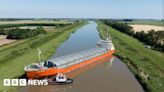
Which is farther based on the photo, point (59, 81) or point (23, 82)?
point (23, 82)

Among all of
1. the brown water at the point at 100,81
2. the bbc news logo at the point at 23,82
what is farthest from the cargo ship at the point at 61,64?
the brown water at the point at 100,81

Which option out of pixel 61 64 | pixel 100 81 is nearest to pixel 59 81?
pixel 61 64

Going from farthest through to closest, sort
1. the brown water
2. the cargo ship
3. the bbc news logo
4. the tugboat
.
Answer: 1. the cargo ship
2. the tugboat
3. the bbc news logo
4. the brown water

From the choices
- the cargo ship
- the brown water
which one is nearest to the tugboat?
the brown water

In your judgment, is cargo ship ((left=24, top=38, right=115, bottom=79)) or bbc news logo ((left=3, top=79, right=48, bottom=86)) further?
cargo ship ((left=24, top=38, right=115, bottom=79))

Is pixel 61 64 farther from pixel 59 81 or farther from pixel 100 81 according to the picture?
pixel 100 81

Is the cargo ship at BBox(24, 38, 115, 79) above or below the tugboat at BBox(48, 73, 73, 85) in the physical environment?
above

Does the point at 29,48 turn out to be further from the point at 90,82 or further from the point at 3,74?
the point at 90,82

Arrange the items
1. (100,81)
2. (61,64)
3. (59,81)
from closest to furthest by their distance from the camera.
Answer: (59,81) → (100,81) → (61,64)

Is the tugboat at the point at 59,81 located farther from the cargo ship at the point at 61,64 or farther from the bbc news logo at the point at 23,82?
the cargo ship at the point at 61,64

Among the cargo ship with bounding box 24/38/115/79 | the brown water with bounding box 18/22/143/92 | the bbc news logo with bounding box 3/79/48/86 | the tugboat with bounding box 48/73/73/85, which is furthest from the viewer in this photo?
the cargo ship with bounding box 24/38/115/79

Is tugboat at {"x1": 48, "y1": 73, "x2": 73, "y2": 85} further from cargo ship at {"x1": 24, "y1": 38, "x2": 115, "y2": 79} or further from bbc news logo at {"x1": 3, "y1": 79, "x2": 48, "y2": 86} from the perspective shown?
cargo ship at {"x1": 24, "y1": 38, "x2": 115, "y2": 79}

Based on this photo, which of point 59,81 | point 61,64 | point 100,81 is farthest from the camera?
point 61,64
